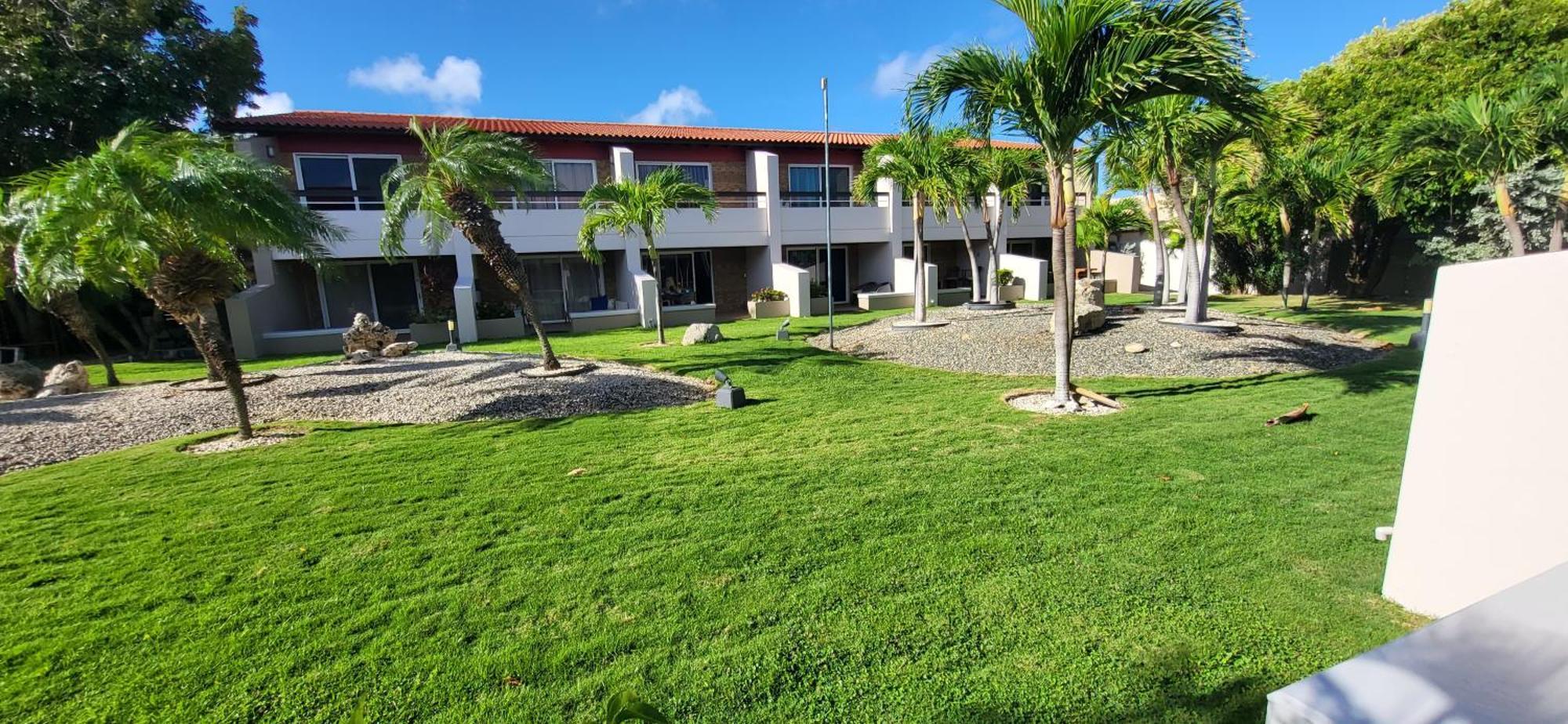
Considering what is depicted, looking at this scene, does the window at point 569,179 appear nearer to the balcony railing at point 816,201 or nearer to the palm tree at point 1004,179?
the balcony railing at point 816,201

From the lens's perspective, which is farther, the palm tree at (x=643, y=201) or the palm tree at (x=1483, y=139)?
the palm tree at (x=643, y=201)

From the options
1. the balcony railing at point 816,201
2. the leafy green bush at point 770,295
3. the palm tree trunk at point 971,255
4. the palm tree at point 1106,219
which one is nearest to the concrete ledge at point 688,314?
the leafy green bush at point 770,295

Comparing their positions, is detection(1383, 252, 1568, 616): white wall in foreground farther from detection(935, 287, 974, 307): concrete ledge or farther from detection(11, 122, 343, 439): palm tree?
detection(935, 287, 974, 307): concrete ledge

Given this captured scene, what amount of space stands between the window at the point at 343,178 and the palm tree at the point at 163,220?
1028 cm

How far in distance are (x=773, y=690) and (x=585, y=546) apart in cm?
194

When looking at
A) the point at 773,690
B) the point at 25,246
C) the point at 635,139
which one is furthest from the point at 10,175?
the point at 773,690

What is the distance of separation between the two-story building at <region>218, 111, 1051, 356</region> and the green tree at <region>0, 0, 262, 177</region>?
174 centimetres

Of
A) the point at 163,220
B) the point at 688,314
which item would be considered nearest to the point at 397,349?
the point at 163,220

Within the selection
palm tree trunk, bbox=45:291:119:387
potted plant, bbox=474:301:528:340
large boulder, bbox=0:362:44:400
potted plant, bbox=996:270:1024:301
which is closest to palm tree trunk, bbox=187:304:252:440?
large boulder, bbox=0:362:44:400

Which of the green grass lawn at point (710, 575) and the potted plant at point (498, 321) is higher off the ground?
the potted plant at point (498, 321)

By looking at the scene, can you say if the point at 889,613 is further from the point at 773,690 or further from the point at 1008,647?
the point at 773,690

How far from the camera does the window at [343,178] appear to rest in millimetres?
17730

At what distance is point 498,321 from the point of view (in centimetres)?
1792

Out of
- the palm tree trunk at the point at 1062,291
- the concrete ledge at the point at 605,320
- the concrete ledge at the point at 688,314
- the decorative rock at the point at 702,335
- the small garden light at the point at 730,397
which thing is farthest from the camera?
the concrete ledge at the point at 688,314
